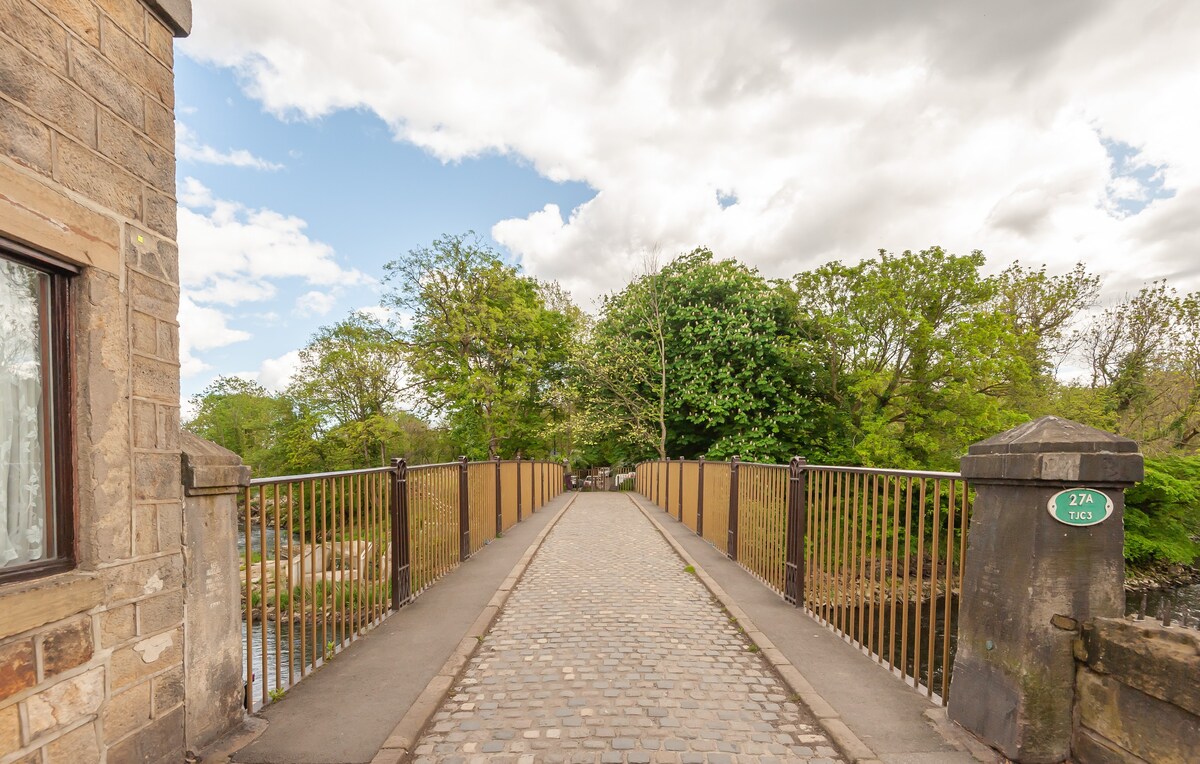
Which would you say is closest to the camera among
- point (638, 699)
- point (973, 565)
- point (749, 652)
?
point (973, 565)

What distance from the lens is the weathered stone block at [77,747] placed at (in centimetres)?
216

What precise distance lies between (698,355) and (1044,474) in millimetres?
21168

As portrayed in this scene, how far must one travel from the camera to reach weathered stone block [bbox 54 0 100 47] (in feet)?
7.45

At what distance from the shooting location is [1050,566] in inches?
107

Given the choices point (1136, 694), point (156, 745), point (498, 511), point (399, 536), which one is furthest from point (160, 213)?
point (498, 511)

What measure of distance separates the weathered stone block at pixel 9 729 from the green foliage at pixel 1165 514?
19.4m

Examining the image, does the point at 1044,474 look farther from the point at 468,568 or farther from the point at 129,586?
the point at 468,568

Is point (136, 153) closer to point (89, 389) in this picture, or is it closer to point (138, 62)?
point (138, 62)

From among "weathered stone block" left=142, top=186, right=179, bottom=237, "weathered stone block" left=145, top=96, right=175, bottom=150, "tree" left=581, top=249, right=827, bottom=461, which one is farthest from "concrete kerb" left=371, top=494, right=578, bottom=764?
"tree" left=581, top=249, right=827, bottom=461

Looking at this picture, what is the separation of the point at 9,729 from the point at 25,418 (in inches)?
46.2

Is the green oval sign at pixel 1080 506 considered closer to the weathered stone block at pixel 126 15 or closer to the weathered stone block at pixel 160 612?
the weathered stone block at pixel 160 612

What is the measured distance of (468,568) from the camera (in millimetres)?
7664

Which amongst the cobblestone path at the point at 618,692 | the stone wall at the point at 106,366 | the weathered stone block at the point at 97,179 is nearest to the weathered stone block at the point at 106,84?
the stone wall at the point at 106,366

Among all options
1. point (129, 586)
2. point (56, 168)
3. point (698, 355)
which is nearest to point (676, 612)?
point (129, 586)
